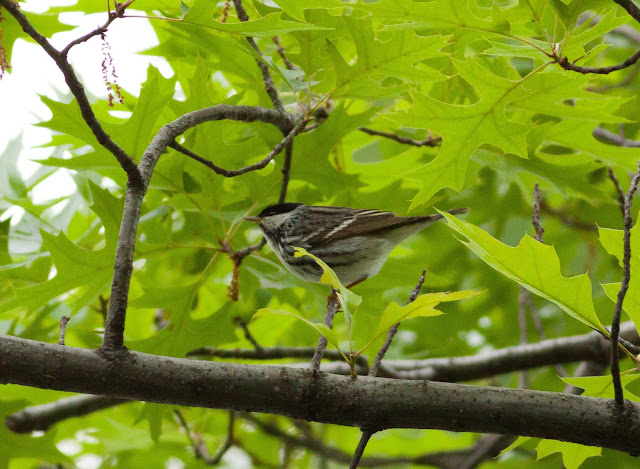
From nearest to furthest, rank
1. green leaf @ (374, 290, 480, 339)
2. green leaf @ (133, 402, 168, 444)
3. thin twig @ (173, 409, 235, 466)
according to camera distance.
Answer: green leaf @ (374, 290, 480, 339) → green leaf @ (133, 402, 168, 444) → thin twig @ (173, 409, 235, 466)

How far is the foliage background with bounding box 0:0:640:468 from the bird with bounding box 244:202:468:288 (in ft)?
0.38

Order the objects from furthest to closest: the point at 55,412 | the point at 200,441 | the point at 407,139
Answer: the point at 200,441
the point at 55,412
the point at 407,139

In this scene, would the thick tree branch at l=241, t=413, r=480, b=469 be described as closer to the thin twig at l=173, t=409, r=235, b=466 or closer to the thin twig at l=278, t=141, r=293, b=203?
the thin twig at l=173, t=409, r=235, b=466

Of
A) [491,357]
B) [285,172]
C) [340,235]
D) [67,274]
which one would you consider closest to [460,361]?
[491,357]

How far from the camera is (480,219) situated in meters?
3.91

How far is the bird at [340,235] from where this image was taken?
10.2 ft

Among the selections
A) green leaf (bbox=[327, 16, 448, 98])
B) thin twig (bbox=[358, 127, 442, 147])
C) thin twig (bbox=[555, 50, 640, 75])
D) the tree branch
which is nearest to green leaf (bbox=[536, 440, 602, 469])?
thin twig (bbox=[555, 50, 640, 75])

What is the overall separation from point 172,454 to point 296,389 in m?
2.45

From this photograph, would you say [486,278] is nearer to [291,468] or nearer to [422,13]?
[291,468]

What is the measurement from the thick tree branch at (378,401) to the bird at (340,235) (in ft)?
3.66

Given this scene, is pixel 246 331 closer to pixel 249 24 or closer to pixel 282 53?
pixel 282 53

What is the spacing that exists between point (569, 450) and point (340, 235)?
1625 mm

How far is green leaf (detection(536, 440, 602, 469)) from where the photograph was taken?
2.10 meters

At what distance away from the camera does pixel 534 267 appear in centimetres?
179
